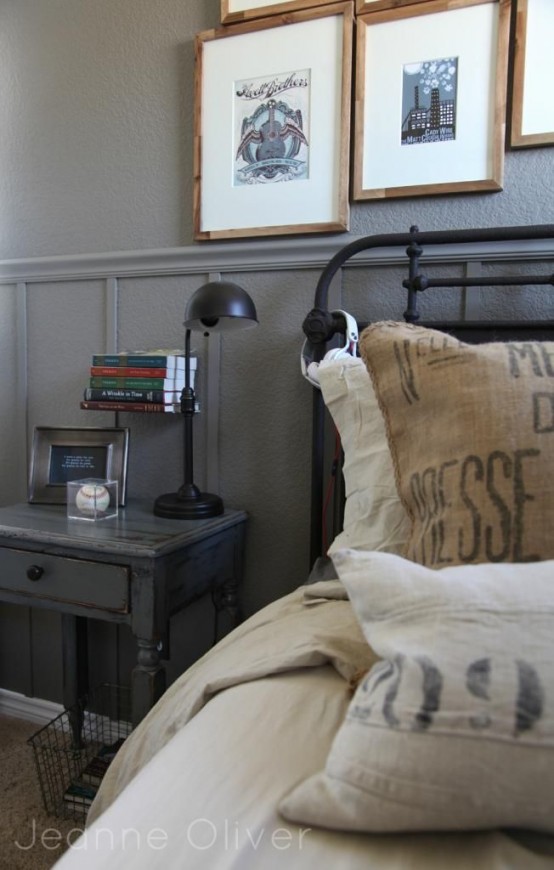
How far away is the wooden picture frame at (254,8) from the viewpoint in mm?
1335

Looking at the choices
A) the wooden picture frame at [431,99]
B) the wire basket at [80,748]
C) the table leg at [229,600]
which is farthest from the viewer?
the table leg at [229,600]

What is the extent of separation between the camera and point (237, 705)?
1.97 ft

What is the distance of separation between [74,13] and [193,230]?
764 mm

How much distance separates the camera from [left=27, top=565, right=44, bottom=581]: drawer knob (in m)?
1.17

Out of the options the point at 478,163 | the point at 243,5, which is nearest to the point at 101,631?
the point at 478,163

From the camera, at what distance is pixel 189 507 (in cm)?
131

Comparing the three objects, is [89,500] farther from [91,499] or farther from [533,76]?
[533,76]

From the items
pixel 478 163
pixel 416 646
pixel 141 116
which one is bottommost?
pixel 416 646

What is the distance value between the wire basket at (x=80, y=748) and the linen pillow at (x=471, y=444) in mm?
1168

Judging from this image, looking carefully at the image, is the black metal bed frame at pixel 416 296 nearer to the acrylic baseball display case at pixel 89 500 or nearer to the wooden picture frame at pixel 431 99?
the wooden picture frame at pixel 431 99

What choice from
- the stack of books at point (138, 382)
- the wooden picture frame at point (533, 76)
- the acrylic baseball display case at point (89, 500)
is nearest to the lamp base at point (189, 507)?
the acrylic baseball display case at point (89, 500)

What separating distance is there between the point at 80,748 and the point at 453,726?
1.52 metres

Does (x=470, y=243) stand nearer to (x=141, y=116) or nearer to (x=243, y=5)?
(x=243, y=5)

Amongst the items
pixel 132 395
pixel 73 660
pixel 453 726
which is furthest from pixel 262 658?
pixel 73 660
